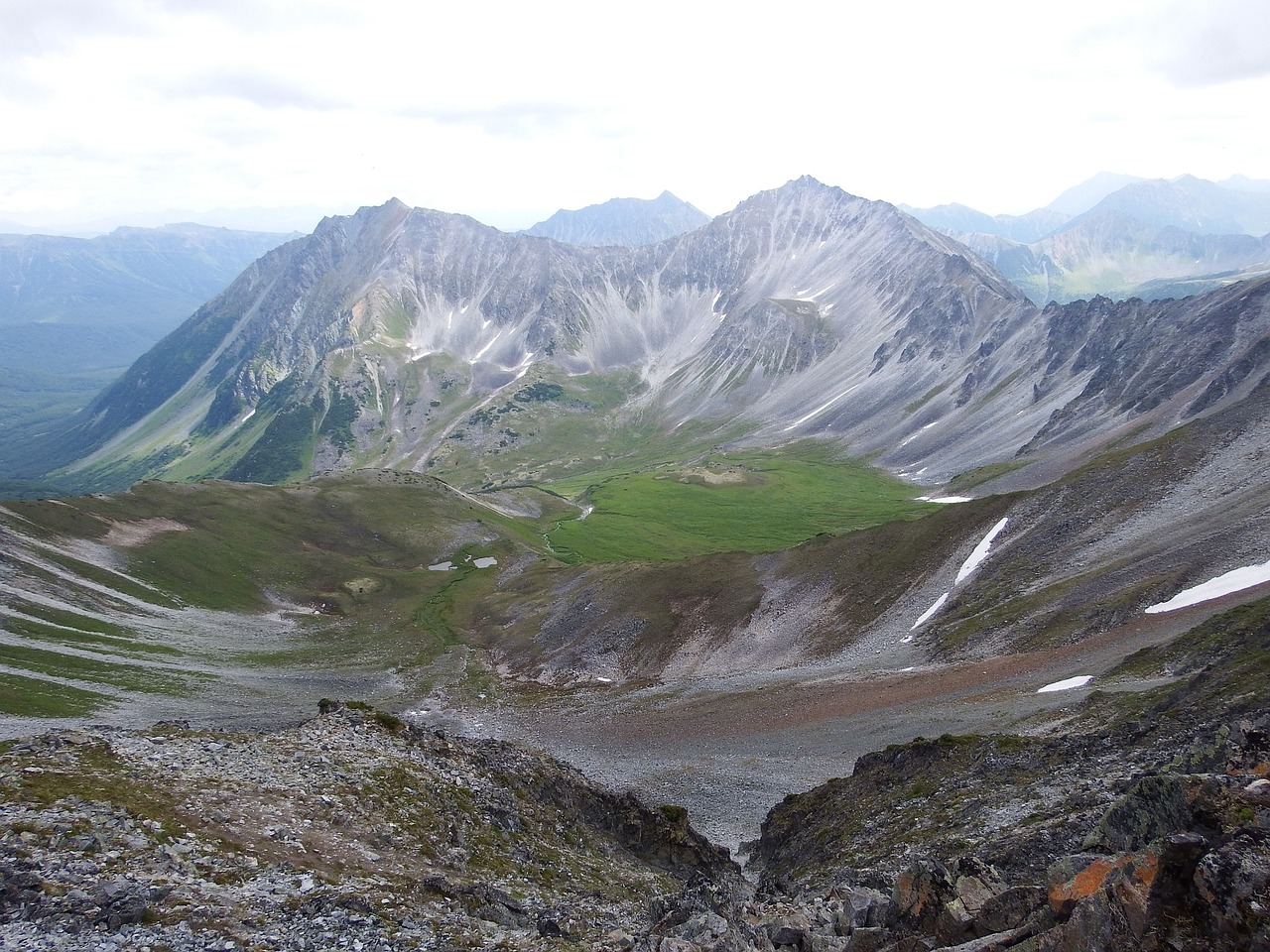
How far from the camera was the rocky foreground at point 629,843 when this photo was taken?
17219 mm

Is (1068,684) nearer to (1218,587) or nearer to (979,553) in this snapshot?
(1218,587)

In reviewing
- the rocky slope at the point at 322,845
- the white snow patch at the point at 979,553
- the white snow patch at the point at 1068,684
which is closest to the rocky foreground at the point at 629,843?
the rocky slope at the point at 322,845

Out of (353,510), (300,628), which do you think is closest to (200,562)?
(300,628)

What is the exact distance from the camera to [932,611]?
2899 inches

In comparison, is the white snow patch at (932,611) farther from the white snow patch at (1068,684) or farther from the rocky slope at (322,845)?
the rocky slope at (322,845)

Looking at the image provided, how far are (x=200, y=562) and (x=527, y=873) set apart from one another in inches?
4522

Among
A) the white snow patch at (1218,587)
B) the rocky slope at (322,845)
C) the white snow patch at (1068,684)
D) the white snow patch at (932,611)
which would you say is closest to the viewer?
the rocky slope at (322,845)

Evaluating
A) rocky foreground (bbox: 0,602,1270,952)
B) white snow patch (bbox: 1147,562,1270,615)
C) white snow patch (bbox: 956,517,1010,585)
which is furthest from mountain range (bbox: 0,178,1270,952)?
white snow patch (bbox: 956,517,1010,585)

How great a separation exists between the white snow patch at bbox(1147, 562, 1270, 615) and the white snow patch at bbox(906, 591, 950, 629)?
67.8 feet

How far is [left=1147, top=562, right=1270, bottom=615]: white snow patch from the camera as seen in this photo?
51.2 metres

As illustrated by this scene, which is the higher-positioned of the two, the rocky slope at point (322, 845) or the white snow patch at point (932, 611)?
the rocky slope at point (322, 845)

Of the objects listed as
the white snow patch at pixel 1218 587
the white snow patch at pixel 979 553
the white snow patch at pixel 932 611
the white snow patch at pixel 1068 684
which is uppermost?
the white snow patch at pixel 1218 587

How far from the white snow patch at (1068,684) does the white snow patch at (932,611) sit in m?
23.4

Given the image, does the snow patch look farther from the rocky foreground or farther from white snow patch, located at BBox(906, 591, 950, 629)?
the rocky foreground
